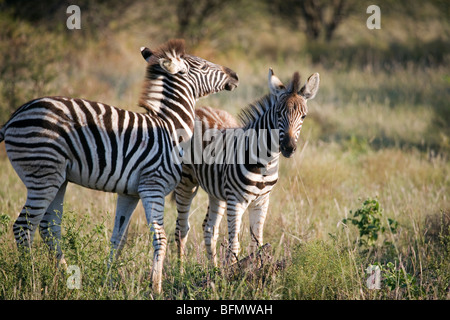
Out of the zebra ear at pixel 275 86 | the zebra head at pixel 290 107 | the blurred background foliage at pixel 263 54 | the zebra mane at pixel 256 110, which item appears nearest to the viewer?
the zebra head at pixel 290 107

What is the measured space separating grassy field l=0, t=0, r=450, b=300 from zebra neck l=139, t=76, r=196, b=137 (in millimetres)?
1340

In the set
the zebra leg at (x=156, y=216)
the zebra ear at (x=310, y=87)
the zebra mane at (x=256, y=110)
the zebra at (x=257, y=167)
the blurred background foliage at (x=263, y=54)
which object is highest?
the blurred background foliage at (x=263, y=54)

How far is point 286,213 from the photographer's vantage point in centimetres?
704

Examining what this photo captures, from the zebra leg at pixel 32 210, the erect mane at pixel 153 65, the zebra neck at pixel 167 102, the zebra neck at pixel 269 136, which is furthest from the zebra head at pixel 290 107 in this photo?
the zebra leg at pixel 32 210

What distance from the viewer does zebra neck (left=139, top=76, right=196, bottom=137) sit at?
→ 18.9ft

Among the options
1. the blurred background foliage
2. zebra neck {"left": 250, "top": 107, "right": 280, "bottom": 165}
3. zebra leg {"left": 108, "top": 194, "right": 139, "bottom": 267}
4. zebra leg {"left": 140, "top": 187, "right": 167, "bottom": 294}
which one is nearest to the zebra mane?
zebra neck {"left": 250, "top": 107, "right": 280, "bottom": 165}

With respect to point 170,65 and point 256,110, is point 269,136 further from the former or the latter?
Result: point 170,65

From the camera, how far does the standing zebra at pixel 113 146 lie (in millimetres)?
4895

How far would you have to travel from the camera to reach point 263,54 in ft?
68.5

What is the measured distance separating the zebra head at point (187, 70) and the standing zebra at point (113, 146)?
0.04ft

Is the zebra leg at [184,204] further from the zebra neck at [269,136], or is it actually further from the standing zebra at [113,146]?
the zebra neck at [269,136]

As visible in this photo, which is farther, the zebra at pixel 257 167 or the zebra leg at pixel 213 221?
the zebra leg at pixel 213 221

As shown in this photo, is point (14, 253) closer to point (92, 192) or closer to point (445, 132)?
point (92, 192)
